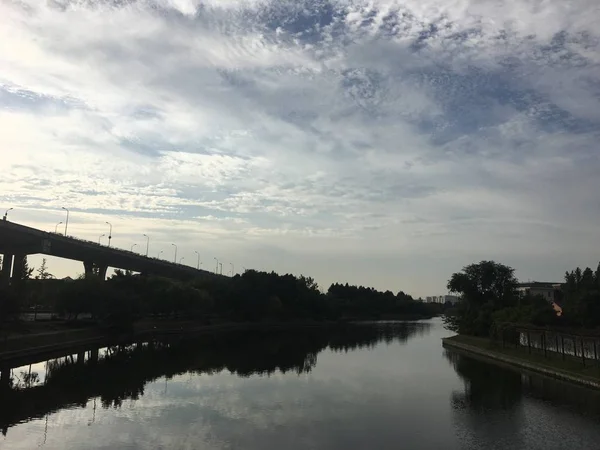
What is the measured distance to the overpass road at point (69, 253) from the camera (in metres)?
83.3

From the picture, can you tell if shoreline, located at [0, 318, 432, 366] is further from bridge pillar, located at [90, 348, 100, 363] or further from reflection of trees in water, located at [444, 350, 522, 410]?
reflection of trees in water, located at [444, 350, 522, 410]

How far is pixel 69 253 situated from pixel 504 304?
269 feet

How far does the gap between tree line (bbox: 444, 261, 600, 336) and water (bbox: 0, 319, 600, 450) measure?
17.3 meters

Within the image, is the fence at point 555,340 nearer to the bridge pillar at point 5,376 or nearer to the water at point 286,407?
the water at point 286,407

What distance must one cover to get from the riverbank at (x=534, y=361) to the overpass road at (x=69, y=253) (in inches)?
2073

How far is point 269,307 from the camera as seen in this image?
420ft

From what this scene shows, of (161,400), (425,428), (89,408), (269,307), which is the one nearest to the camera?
(425,428)

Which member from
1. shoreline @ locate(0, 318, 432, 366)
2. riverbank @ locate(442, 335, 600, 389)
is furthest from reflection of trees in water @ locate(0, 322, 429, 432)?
riverbank @ locate(442, 335, 600, 389)

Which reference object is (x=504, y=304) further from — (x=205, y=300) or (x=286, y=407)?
(x=286, y=407)

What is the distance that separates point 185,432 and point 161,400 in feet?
28.1

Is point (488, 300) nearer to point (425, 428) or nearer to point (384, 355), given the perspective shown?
point (384, 355)

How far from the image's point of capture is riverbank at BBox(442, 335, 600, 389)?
126ft

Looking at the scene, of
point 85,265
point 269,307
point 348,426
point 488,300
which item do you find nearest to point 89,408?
point 348,426

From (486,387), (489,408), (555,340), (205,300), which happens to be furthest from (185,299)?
(489,408)
